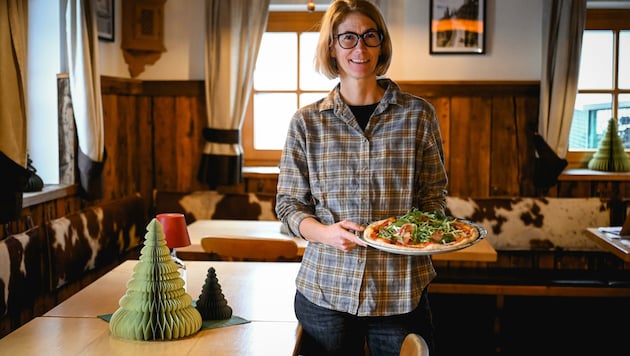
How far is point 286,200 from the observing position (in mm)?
2139

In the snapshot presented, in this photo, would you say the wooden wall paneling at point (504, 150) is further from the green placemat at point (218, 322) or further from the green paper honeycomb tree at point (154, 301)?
the green paper honeycomb tree at point (154, 301)

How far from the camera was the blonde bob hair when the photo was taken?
Result: 209cm

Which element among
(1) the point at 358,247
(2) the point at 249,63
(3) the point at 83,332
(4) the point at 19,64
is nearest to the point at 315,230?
(1) the point at 358,247

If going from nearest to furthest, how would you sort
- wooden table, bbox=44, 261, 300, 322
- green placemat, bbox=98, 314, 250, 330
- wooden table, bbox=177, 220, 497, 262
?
green placemat, bbox=98, 314, 250, 330
wooden table, bbox=44, 261, 300, 322
wooden table, bbox=177, 220, 497, 262

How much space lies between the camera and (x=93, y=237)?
408cm

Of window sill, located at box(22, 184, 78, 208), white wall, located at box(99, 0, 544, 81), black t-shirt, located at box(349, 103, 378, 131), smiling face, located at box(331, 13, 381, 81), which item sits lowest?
window sill, located at box(22, 184, 78, 208)

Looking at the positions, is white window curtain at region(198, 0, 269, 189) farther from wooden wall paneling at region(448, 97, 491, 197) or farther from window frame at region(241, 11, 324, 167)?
wooden wall paneling at region(448, 97, 491, 197)

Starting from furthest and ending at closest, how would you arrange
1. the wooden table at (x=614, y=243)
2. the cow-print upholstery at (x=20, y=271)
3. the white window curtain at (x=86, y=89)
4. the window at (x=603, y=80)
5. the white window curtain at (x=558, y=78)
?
the window at (x=603, y=80) → the white window curtain at (x=558, y=78) → the white window curtain at (x=86, y=89) → the wooden table at (x=614, y=243) → the cow-print upholstery at (x=20, y=271)

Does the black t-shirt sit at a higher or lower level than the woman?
higher

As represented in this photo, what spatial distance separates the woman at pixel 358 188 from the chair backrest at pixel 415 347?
0.93 ft

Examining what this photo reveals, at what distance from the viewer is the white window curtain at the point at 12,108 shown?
10.5 feet

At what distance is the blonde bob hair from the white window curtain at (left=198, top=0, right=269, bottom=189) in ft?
8.86

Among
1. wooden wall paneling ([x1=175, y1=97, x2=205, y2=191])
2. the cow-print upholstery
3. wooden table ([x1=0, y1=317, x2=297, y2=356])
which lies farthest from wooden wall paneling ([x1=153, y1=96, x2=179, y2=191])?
wooden table ([x1=0, y1=317, x2=297, y2=356])

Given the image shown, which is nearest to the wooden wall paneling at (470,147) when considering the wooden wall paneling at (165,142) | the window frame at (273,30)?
the window frame at (273,30)
